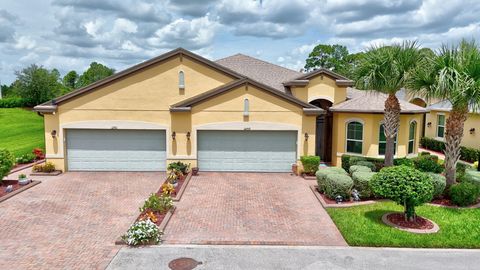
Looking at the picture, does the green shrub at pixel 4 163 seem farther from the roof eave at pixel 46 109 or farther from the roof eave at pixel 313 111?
the roof eave at pixel 313 111

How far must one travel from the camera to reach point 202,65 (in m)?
19.8

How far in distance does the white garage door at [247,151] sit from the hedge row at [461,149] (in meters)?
11.1

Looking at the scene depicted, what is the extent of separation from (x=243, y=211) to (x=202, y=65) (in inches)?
373

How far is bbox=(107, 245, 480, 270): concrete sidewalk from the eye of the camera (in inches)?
366

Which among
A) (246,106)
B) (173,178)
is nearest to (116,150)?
(173,178)

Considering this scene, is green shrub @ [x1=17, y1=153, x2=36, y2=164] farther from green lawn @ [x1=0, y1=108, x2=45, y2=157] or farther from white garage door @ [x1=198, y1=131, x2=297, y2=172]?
white garage door @ [x1=198, y1=131, x2=297, y2=172]

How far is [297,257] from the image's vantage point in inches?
385

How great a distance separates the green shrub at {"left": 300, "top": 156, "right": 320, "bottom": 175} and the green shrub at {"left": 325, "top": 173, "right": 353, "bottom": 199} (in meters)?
3.86

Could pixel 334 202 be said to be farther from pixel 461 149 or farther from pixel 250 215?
pixel 461 149

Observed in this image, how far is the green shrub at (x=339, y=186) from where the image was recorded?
14312 mm

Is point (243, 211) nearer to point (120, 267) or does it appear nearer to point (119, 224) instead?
point (119, 224)

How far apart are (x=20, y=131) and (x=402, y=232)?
36789 mm

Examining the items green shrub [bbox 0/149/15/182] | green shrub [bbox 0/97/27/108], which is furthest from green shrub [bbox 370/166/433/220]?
green shrub [bbox 0/97/27/108]

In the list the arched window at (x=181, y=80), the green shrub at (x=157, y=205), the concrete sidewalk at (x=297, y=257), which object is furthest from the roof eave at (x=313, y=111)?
the concrete sidewalk at (x=297, y=257)
